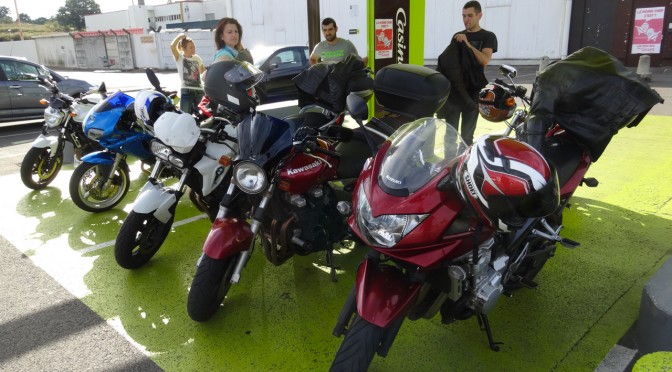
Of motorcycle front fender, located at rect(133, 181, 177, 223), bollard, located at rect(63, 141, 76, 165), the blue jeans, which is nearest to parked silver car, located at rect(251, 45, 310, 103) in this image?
the blue jeans

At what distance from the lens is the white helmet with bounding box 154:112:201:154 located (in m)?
3.21

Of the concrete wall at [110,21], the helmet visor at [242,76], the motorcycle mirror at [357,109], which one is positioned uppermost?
the concrete wall at [110,21]

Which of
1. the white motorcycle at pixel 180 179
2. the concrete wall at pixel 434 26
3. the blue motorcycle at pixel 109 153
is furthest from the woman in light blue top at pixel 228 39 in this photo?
the concrete wall at pixel 434 26

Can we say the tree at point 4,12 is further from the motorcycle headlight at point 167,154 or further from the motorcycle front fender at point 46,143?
the motorcycle headlight at point 167,154

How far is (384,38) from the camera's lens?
7.08m

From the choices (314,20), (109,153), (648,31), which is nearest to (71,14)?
(648,31)

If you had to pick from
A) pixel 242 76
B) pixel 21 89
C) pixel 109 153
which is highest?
pixel 242 76

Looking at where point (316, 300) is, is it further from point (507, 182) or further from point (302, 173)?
point (507, 182)

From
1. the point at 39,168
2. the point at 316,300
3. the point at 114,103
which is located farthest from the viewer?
the point at 39,168

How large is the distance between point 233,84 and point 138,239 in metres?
1.55

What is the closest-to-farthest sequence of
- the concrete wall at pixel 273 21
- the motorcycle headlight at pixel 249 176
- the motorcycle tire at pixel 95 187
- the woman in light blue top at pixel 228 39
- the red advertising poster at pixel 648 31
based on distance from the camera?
the motorcycle headlight at pixel 249 176 < the motorcycle tire at pixel 95 187 < the woman in light blue top at pixel 228 39 < the red advertising poster at pixel 648 31 < the concrete wall at pixel 273 21

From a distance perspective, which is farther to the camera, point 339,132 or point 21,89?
point 21,89

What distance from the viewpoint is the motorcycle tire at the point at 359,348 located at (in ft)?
6.68

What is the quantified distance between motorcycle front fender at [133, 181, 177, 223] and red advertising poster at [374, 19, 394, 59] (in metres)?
4.38
